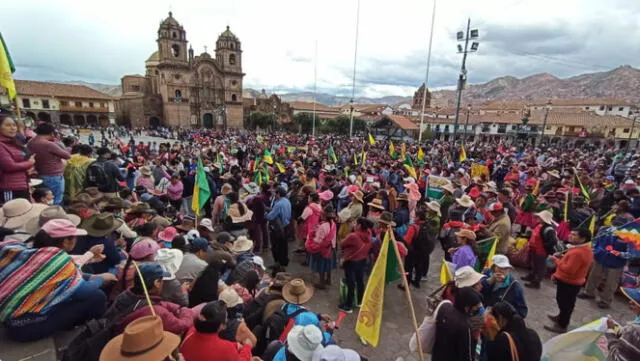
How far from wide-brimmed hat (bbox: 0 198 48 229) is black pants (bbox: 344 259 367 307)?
3873mm

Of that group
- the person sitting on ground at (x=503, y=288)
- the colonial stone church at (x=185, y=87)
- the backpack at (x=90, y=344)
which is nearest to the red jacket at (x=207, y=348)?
the backpack at (x=90, y=344)

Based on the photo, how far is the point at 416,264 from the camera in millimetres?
5523

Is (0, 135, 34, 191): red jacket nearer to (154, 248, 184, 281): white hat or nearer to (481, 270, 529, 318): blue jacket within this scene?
(154, 248, 184, 281): white hat

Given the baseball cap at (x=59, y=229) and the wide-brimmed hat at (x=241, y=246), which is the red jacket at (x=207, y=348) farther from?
the wide-brimmed hat at (x=241, y=246)

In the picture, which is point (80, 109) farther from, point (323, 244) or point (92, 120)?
point (323, 244)

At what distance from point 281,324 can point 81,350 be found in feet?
4.70

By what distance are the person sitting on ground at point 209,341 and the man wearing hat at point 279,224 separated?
3.66m

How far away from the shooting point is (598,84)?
6767 inches

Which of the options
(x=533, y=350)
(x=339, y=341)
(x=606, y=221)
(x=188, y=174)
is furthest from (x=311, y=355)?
(x=188, y=174)

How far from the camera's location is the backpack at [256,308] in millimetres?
2992

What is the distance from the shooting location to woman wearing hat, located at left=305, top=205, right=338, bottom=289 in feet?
16.6

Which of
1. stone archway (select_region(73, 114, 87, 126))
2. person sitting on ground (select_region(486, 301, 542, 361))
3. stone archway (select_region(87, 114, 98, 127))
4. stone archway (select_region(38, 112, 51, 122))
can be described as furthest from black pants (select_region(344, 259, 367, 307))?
stone archway (select_region(73, 114, 87, 126))

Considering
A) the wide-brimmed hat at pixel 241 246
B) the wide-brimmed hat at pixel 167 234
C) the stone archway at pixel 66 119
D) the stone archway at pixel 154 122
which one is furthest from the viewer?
the stone archway at pixel 154 122

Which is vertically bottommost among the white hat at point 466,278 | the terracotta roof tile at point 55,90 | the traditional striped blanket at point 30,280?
the white hat at point 466,278
